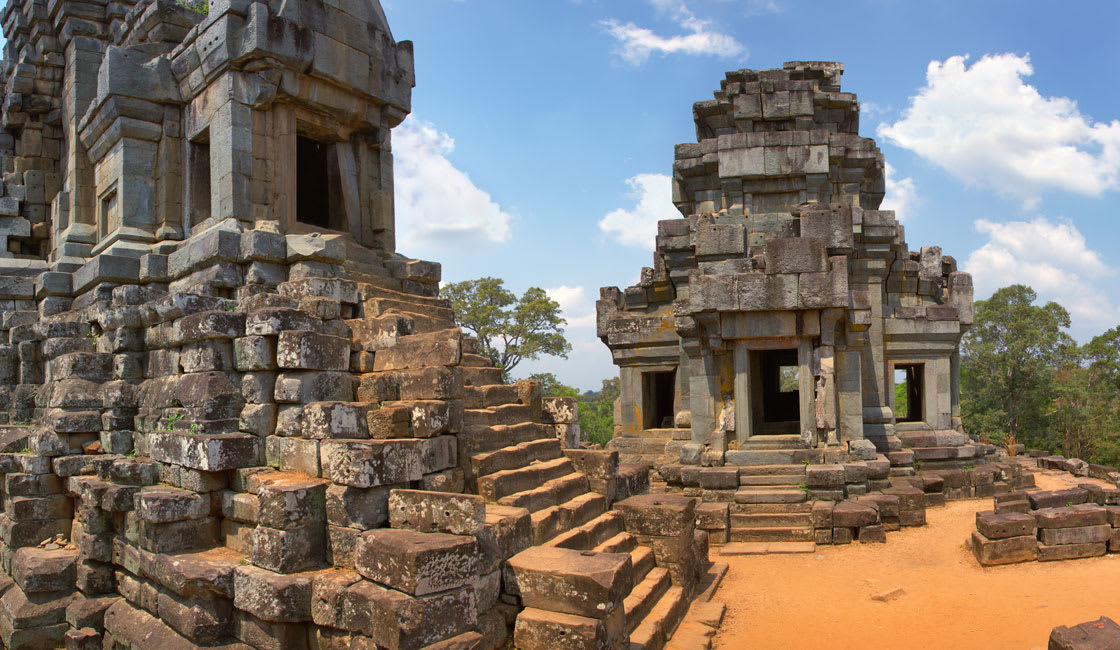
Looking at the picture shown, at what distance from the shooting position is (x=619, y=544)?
20.9ft

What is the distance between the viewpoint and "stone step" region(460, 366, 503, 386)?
682 centimetres

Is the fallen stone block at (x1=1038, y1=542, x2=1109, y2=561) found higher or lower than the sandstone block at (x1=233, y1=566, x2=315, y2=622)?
lower

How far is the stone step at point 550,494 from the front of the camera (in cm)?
564

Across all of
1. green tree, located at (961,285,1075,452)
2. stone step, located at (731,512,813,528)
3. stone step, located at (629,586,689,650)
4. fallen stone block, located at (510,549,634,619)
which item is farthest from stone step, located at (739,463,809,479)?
green tree, located at (961,285,1075,452)

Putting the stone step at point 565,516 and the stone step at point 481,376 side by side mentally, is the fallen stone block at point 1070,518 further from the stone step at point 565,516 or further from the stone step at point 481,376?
the stone step at point 481,376

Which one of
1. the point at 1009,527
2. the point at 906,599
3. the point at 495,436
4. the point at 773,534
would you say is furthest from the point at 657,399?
the point at 495,436

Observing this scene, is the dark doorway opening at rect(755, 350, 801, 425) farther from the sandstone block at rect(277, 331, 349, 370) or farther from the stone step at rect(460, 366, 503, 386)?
the sandstone block at rect(277, 331, 349, 370)

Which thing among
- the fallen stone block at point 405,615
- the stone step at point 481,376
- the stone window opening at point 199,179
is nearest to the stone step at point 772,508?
the stone step at point 481,376

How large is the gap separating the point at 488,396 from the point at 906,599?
4907 millimetres

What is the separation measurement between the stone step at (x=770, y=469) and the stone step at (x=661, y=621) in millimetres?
4390

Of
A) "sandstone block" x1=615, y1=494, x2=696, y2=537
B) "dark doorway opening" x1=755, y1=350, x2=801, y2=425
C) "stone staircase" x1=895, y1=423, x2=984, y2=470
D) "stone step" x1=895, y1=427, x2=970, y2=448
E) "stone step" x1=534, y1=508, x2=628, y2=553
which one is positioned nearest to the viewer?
"stone step" x1=534, y1=508, x2=628, y2=553

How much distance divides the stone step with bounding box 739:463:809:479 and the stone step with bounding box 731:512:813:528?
65cm

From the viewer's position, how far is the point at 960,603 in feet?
24.3

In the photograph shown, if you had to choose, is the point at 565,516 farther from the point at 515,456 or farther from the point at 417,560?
the point at 417,560
